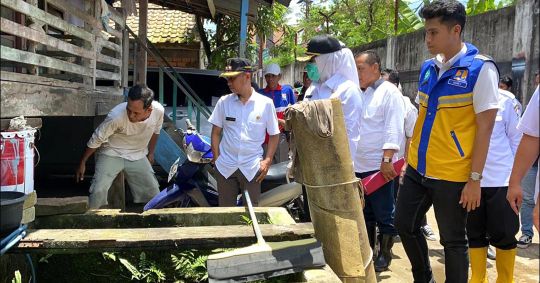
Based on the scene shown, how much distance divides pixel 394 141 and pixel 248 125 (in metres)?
1.32

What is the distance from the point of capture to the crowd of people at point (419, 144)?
286 centimetres

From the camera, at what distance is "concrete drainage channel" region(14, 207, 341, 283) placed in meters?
3.02

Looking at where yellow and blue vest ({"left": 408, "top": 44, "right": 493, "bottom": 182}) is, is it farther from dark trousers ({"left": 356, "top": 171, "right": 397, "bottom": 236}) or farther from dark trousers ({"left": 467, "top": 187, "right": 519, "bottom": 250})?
dark trousers ({"left": 356, "top": 171, "right": 397, "bottom": 236})

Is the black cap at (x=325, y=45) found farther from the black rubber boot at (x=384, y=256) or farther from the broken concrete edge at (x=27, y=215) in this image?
the broken concrete edge at (x=27, y=215)

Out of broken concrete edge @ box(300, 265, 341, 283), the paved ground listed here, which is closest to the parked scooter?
the paved ground

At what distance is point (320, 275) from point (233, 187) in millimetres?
1867

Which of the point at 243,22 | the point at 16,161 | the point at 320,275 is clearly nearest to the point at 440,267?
the point at 320,275

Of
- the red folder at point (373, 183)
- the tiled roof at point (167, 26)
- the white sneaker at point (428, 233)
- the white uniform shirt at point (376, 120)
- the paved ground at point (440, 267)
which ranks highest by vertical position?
the tiled roof at point (167, 26)

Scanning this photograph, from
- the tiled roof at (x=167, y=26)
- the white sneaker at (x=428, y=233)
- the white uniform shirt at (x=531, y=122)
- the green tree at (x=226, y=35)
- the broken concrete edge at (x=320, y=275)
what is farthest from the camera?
the tiled roof at (x=167, y=26)

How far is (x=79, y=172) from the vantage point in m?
5.01

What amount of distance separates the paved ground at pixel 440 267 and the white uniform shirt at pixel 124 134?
8.89 ft

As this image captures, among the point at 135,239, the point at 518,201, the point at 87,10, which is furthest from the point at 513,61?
the point at 135,239

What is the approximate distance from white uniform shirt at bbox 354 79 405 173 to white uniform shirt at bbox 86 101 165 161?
218 centimetres

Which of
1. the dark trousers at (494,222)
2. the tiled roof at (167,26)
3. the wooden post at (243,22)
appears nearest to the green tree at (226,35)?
the tiled roof at (167,26)
